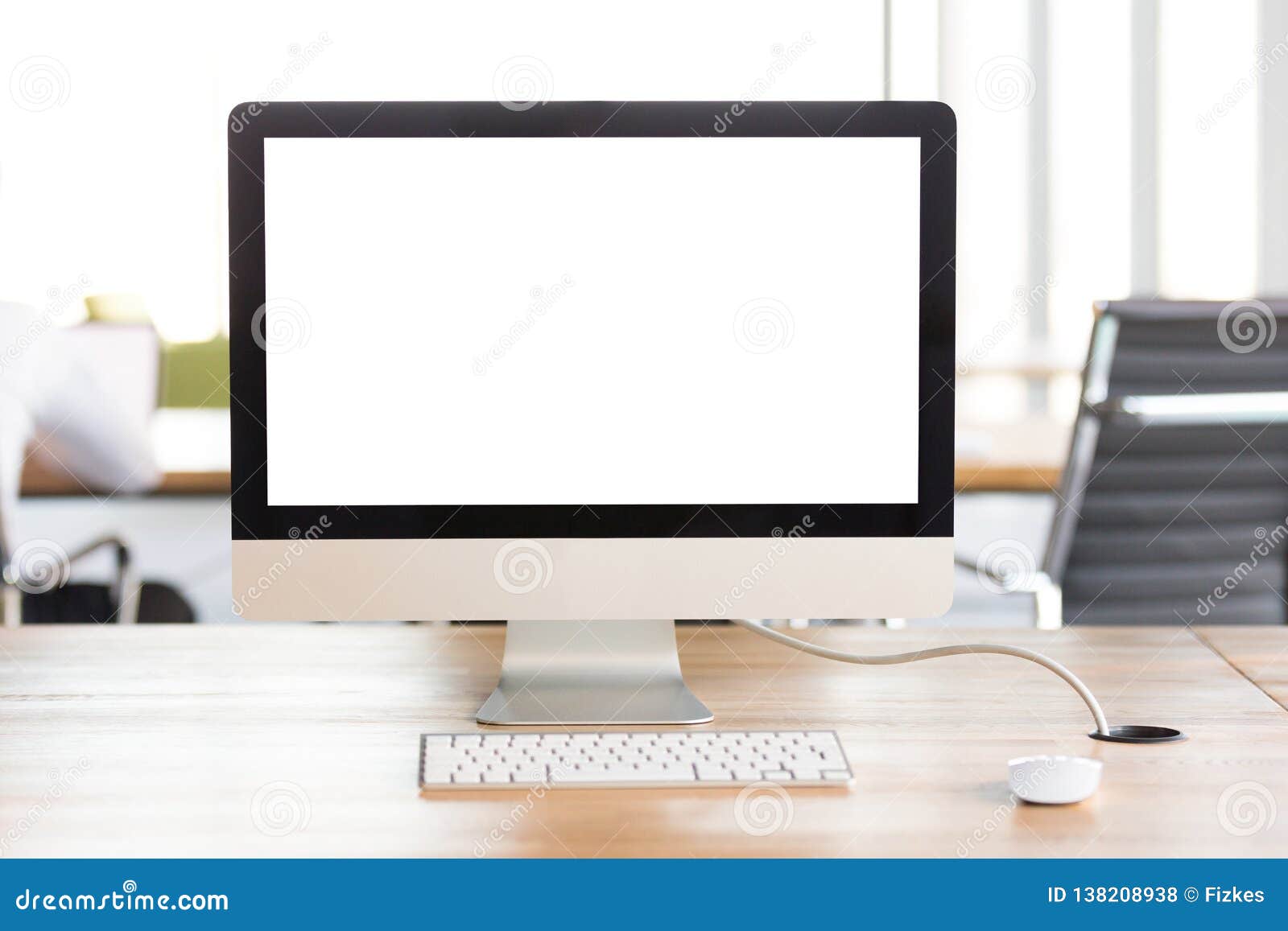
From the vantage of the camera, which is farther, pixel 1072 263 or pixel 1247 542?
pixel 1072 263

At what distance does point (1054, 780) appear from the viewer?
2.64 feet

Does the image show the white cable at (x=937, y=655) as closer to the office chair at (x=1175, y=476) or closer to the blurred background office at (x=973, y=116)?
the office chair at (x=1175, y=476)

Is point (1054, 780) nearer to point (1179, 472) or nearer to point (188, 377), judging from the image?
point (1179, 472)

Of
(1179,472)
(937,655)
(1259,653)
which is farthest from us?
(1179,472)

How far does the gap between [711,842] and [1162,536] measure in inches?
60.8

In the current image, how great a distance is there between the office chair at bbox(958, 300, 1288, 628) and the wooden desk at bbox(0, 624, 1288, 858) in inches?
25.1

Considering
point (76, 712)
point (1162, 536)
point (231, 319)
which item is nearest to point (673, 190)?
point (231, 319)

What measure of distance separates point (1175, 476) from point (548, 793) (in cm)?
148

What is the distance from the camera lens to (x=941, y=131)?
97 cm

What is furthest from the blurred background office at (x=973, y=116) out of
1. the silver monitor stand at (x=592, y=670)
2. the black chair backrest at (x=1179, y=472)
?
the silver monitor stand at (x=592, y=670)

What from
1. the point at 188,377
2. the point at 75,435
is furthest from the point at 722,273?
the point at 188,377

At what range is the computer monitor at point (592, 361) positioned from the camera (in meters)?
0.96

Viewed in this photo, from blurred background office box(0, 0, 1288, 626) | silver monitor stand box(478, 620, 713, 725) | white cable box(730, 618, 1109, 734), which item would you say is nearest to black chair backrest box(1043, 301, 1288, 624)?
white cable box(730, 618, 1109, 734)

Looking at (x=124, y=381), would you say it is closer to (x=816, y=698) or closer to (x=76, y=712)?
(x=76, y=712)
